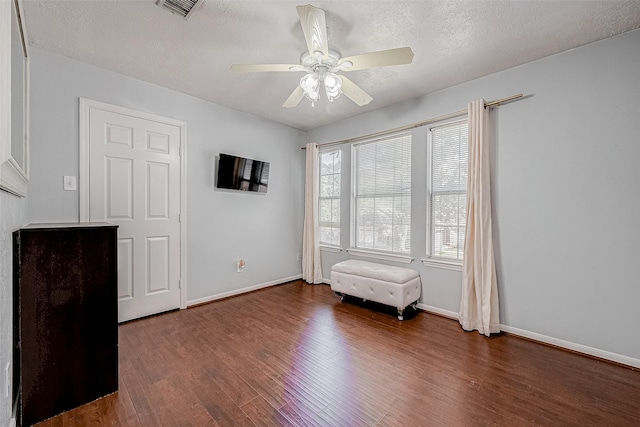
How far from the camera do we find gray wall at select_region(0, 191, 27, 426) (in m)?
1.22

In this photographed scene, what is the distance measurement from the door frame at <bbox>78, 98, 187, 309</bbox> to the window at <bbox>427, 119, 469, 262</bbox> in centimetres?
306

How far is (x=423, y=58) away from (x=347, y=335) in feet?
9.16

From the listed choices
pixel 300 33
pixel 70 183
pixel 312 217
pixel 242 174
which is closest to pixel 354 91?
pixel 300 33

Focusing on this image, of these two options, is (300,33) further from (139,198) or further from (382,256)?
(382,256)

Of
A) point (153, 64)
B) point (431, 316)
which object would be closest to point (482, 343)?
point (431, 316)

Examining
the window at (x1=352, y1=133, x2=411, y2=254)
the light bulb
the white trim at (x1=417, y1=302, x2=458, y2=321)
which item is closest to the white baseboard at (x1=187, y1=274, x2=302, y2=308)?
the window at (x1=352, y1=133, x2=411, y2=254)

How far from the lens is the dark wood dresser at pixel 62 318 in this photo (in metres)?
1.53

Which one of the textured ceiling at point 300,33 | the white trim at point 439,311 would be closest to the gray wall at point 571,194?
the textured ceiling at point 300,33

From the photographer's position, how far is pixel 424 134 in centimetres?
334

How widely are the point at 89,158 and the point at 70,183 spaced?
30 centimetres

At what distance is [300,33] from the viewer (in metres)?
2.15

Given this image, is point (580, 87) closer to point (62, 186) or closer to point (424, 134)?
point (424, 134)

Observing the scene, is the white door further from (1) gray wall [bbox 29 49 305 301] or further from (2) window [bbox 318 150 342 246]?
(2) window [bbox 318 150 342 246]

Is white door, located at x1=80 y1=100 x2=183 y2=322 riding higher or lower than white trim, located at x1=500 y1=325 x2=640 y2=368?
higher
